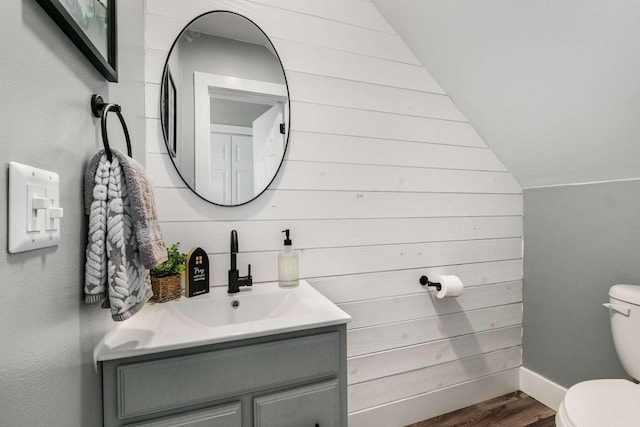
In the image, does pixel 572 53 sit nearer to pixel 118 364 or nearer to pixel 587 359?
pixel 587 359

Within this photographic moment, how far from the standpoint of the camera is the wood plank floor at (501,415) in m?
1.75

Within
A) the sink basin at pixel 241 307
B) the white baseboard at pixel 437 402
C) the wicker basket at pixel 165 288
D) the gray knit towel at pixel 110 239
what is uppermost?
the gray knit towel at pixel 110 239

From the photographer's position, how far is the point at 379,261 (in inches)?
66.0

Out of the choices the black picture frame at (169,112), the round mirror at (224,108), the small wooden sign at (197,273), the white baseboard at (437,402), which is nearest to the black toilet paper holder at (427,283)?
the white baseboard at (437,402)

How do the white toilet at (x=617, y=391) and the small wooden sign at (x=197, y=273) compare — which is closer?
the white toilet at (x=617, y=391)

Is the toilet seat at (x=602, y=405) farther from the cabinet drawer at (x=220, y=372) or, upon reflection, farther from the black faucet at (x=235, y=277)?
the black faucet at (x=235, y=277)

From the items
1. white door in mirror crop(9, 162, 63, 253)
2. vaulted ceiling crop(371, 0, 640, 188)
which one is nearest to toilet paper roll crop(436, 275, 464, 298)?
vaulted ceiling crop(371, 0, 640, 188)

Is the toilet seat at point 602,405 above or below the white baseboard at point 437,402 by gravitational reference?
above

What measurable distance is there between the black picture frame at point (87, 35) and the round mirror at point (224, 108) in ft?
1.52

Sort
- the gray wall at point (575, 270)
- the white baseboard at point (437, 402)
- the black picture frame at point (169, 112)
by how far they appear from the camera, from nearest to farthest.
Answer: the black picture frame at point (169, 112)
the gray wall at point (575, 270)
the white baseboard at point (437, 402)

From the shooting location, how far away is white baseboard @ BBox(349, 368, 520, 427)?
1654 millimetres

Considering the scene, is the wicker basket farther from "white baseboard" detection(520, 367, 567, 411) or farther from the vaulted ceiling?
"white baseboard" detection(520, 367, 567, 411)

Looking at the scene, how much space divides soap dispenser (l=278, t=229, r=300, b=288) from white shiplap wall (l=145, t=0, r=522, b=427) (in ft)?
0.23

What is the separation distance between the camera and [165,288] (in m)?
1.15
